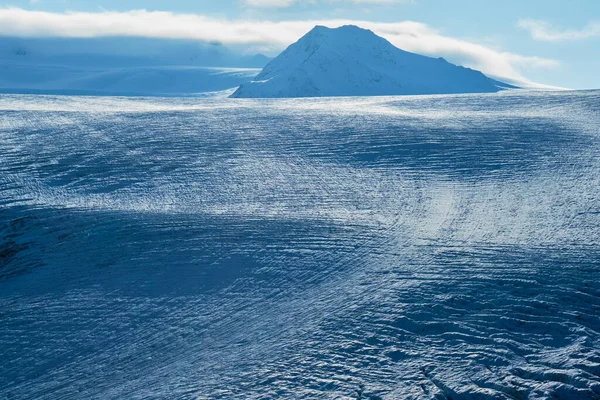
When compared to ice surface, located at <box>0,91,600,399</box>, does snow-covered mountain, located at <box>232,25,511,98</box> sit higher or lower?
higher

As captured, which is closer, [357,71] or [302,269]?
[302,269]

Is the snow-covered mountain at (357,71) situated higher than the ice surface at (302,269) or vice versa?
the snow-covered mountain at (357,71)

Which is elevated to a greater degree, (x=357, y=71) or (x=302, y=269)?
(x=357, y=71)

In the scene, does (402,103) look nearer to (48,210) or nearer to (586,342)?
(48,210)

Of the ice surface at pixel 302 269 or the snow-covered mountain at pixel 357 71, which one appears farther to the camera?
the snow-covered mountain at pixel 357 71

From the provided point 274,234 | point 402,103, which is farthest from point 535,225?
point 402,103
